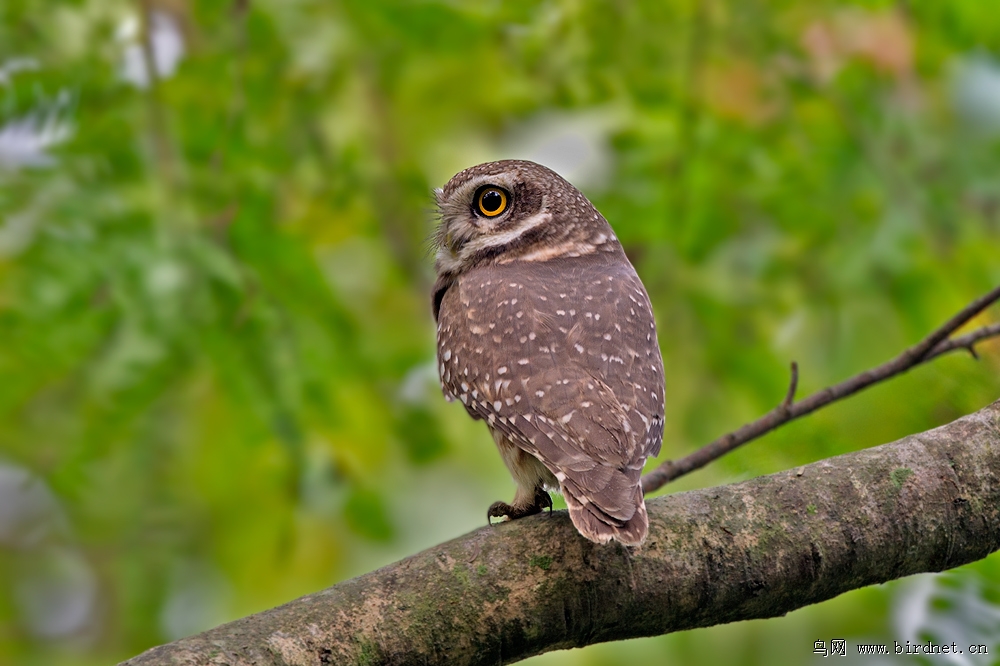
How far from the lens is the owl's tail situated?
240 cm

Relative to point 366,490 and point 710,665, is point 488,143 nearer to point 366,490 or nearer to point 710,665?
point 366,490

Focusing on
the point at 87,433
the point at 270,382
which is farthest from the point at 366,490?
the point at 87,433

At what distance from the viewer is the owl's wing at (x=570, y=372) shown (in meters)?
2.72

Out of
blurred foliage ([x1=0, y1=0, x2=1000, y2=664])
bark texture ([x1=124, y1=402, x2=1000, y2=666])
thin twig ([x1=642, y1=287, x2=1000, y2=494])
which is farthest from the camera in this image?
blurred foliage ([x1=0, y1=0, x2=1000, y2=664])

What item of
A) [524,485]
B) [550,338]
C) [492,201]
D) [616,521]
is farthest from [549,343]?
[492,201]

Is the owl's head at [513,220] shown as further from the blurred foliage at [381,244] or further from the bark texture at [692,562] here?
the bark texture at [692,562]

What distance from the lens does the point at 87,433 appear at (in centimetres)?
396

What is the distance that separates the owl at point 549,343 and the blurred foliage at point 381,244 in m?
0.53

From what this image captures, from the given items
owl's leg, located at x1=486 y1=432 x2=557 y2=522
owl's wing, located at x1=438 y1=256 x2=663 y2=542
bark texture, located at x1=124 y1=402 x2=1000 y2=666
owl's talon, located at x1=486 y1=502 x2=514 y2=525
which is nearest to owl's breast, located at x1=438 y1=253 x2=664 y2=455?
owl's wing, located at x1=438 y1=256 x2=663 y2=542

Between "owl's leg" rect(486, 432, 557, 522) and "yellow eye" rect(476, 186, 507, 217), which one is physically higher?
"yellow eye" rect(476, 186, 507, 217)

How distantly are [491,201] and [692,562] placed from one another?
1994 millimetres

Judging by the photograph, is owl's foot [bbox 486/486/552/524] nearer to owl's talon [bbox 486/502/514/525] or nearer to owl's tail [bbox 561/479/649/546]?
owl's talon [bbox 486/502/514/525]

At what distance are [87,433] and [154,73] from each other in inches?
57.8

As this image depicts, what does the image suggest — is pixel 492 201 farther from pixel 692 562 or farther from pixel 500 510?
pixel 692 562
